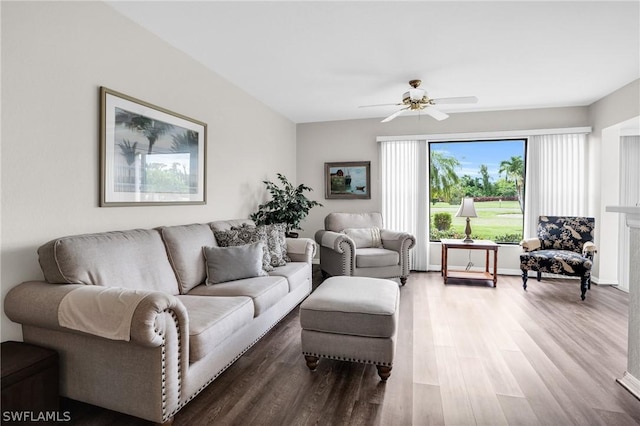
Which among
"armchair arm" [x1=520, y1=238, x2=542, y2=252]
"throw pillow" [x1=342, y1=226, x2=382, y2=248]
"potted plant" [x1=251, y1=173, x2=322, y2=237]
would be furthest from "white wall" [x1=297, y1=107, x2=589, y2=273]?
"potted plant" [x1=251, y1=173, x2=322, y2=237]

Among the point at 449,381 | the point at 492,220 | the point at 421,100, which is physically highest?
the point at 421,100

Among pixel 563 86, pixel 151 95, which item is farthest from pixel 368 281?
pixel 563 86

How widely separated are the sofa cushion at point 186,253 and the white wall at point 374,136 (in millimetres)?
3128

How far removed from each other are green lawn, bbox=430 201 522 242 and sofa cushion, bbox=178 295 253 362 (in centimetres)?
410

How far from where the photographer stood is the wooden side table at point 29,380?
4.64 feet

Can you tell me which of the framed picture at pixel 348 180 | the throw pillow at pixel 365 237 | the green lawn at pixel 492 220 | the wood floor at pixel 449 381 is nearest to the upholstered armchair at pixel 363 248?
the throw pillow at pixel 365 237

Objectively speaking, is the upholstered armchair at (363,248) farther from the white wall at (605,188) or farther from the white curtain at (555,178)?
the white wall at (605,188)

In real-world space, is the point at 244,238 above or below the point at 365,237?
above

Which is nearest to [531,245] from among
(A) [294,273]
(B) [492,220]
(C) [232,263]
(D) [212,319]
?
(B) [492,220]

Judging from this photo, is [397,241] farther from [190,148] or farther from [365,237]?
[190,148]

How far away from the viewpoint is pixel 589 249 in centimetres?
384

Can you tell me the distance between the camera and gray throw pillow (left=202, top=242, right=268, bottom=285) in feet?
8.66

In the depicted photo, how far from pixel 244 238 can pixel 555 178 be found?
4.59 m

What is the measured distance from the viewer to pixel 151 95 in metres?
2.64
